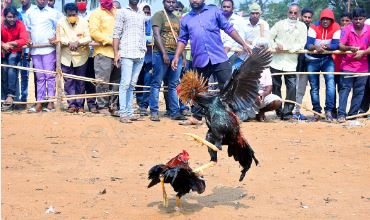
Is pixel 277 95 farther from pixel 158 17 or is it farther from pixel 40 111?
pixel 40 111

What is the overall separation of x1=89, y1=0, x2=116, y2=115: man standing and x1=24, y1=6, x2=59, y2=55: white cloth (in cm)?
92

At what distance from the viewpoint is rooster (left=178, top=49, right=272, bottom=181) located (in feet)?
21.1

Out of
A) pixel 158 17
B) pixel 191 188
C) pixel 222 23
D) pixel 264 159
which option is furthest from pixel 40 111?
pixel 191 188

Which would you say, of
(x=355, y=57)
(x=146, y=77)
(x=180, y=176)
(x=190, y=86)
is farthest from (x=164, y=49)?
(x=180, y=176)

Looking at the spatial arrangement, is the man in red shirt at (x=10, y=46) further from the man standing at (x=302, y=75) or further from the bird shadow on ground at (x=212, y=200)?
the bird shadow on ground at (x=212, y=200)

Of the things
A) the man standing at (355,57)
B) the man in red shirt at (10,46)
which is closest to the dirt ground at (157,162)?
the man standing at (355,57)

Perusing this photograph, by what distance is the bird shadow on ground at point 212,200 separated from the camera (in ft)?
21.1

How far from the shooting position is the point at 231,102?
673cm

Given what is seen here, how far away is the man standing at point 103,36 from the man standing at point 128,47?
480mm

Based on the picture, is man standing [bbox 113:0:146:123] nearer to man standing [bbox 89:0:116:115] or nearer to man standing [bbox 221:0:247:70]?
man standing [bbox 89:0:116:115]

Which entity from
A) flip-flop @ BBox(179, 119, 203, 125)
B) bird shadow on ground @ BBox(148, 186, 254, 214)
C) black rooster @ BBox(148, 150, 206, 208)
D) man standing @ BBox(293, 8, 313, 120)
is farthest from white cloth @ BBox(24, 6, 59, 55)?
black rooster @ BBox(148, 150, 206, 208)

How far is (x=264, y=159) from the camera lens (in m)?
8.50

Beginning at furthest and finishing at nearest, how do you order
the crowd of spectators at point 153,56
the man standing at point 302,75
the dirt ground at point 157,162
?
the man standing at point 302,75
the crowd of spectators at point 153,56
the dirt ground at point 157,162

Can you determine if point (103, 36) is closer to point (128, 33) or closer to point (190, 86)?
point (128, 33)
